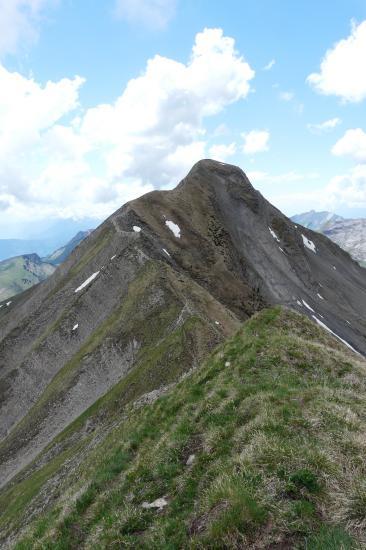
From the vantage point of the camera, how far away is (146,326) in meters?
57.7

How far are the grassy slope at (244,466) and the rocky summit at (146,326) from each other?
0.64 ft

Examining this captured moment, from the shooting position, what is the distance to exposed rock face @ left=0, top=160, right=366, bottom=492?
2124 inches

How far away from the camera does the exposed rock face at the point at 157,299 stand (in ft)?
177

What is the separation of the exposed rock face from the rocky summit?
260 mm

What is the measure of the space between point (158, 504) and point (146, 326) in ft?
148

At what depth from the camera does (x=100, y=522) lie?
13617mm

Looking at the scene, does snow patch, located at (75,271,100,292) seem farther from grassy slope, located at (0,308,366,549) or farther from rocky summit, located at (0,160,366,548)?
grassy slope, located at (0,308,366,549)

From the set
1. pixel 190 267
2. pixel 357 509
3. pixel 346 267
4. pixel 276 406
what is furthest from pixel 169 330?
pixel 346 267

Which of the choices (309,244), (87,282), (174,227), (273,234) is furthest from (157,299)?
(309,244)

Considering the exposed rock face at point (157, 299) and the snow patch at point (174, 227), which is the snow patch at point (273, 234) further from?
the snow patch at point (174, 227)

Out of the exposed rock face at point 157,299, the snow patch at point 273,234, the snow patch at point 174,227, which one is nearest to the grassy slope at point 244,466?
the exposed rock face at point 157,299

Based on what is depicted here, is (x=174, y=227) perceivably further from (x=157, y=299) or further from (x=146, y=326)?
(x=146, y=326)

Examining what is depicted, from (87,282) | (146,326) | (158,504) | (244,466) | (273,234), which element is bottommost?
(158,504)

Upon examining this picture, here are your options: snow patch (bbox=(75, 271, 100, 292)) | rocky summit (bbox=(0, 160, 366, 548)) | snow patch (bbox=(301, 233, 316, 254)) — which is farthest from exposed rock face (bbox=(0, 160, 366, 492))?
snow patch (bbox=(301, 233, 316, 254))
